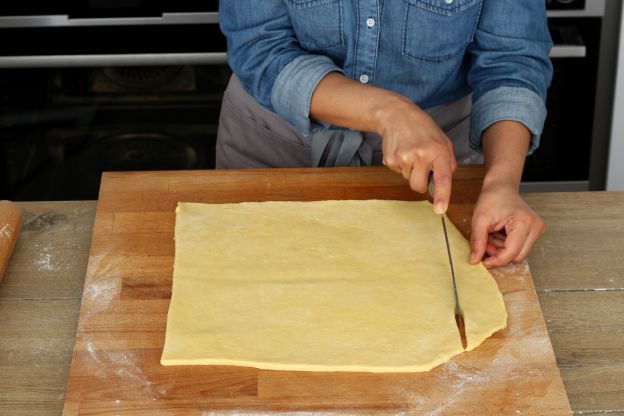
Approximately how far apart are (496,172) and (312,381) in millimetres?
451

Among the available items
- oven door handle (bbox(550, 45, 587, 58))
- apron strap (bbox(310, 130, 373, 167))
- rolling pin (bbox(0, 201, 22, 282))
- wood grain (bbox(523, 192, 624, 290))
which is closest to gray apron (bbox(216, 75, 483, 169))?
apron strap (bbox(310, 130, 373, 167))

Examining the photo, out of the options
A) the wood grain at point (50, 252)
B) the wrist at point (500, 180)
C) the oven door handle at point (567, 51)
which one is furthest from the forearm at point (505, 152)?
the oven door handle at point (567, 51)

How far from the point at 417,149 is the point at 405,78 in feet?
1.02

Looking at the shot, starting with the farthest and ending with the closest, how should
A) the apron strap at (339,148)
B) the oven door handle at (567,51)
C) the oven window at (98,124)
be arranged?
the oven window at (98,124) → the oven door handle at (567,51) → the apron strap at (339,148)

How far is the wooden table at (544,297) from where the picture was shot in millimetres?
1051

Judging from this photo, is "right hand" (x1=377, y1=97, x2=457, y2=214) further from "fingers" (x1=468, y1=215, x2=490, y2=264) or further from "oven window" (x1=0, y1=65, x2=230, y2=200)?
"oven window" (x1=0, y1=65, x2=230, y2=200)

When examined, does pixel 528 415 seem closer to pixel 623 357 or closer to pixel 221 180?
pixel 623 357

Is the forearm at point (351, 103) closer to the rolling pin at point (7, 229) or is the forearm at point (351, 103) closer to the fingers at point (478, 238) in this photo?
the fingers at point (478, 238)

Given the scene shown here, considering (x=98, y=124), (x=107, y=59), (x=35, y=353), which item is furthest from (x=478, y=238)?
(x=98, y=124)

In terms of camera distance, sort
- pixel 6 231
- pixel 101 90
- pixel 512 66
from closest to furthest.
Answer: pixel 6 231
pixel 512 66
pixel 101 90

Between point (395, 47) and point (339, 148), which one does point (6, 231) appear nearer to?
point (339, 148)

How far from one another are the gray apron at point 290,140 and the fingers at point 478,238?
12.5 inches

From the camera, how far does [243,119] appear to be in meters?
1.61

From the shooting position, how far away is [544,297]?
119 centimetres
